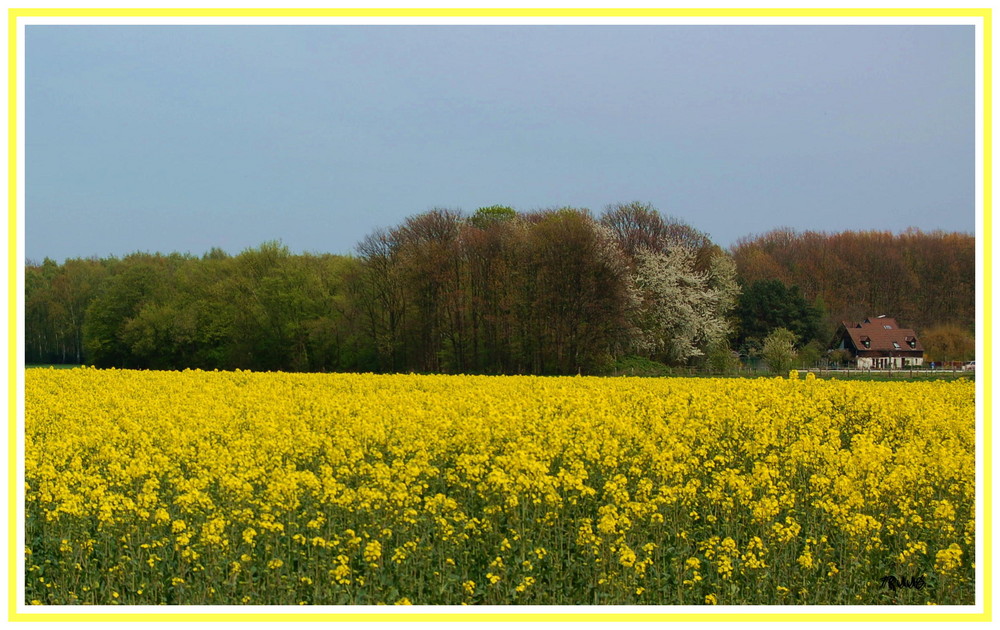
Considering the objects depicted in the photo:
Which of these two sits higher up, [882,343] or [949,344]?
[882,343]

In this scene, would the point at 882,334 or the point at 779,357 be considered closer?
the point at 779,357

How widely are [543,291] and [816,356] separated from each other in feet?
77.6

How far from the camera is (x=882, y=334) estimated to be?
71.6m

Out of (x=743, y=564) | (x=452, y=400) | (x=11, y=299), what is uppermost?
(x=11, y=299)

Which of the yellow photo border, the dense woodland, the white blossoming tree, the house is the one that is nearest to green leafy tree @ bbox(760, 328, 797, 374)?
the dense woodland

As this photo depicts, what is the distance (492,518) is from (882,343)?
2722 inches

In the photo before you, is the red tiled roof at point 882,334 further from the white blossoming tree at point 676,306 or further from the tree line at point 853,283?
the white blossoming tree at point 676,306

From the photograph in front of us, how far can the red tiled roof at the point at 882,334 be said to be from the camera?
70.5 metres

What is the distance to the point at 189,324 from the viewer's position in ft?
194

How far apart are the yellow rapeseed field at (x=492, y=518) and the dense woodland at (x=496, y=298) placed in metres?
34.5

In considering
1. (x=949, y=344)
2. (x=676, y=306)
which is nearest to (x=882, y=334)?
(x=949, y=344)
